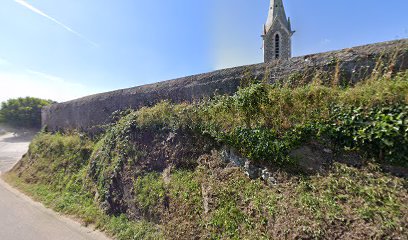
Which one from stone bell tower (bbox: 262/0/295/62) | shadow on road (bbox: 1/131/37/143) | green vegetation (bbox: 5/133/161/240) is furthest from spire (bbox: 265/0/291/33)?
shadow on road (bbox: 1/131/37/143)

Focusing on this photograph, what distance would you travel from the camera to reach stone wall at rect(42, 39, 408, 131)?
421cm

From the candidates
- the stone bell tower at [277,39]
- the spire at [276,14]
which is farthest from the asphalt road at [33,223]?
the spire at [276,14]

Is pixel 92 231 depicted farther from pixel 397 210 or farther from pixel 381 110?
pixel 381 110

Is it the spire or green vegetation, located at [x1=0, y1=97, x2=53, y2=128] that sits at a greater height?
the spire

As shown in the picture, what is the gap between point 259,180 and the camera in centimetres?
376

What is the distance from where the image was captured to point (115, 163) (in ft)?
20.5

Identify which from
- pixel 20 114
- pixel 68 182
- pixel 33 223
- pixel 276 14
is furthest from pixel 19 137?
pixel 276 14

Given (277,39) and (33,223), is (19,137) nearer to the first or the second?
(33,223)

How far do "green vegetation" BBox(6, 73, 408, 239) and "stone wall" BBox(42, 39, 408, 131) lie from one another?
0.61 metres

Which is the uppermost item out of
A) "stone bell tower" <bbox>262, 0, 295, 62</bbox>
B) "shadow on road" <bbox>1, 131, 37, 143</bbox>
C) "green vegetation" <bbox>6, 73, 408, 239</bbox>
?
"stone bell tower" <bbox>262, 0, 295, 62</bbox>

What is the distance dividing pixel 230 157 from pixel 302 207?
5.65 feet

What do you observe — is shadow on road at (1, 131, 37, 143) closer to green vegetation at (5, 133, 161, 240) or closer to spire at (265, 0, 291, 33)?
green vegetation at (5, 133, 161, 240)

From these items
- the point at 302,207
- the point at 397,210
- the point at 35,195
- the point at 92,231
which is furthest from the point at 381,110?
the point at 35,195

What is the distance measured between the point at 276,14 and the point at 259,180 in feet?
72.9
